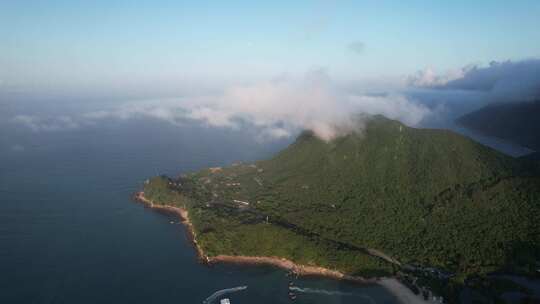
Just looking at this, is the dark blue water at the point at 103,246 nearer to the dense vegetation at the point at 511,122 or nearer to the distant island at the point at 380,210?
the distant island at the point at 380,210

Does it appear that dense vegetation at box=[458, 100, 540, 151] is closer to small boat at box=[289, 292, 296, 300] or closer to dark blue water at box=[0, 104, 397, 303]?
dark blue water at box=[0, 104, 397, 303]

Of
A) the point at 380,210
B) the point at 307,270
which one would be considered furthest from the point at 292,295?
the point at 380,210

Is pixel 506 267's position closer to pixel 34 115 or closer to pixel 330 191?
pixel 330 191

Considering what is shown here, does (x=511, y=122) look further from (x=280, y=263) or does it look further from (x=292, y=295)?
(x=292, y=295)

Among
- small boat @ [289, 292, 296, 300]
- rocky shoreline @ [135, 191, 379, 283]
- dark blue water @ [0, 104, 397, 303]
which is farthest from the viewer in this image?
rocky shoreline @ [135, 191, 379, 283]

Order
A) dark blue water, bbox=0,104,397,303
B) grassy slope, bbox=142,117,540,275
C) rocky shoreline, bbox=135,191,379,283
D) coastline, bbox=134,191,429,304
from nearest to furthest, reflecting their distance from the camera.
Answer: coastline, bbox=134,191,429,304
dark blue water, bbox=0,104,397,303
rocky shoreline, bbox=135,191,379,283
grassy slope, bbox=142,117,540,275

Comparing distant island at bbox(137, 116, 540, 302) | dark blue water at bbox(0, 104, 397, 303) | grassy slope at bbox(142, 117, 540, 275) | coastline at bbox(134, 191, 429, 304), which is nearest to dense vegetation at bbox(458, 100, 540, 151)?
grassy slope at bbox(142, 117, 540, 275)
